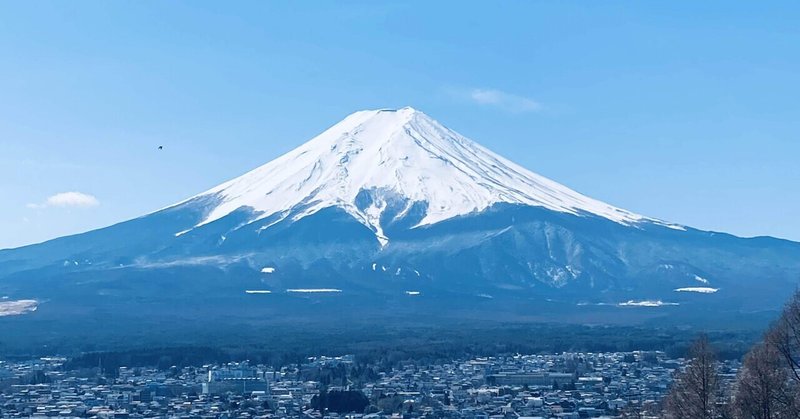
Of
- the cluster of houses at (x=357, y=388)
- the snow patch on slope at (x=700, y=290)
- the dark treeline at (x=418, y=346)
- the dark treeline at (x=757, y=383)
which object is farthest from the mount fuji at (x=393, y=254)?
the dark treeline at (x=757, y=383)

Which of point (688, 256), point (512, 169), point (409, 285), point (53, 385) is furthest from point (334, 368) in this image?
point (512, 169)

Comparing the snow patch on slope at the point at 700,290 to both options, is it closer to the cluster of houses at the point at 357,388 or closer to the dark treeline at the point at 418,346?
the dark treeline at the point at 418,346

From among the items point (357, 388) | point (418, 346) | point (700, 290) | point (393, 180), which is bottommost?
point (357, 388)

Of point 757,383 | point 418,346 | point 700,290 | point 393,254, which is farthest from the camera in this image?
point 393,254

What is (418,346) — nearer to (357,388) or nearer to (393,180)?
(357,388)

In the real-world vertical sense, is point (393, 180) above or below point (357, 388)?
above

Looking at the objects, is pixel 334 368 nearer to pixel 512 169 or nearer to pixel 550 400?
pixel 550 400

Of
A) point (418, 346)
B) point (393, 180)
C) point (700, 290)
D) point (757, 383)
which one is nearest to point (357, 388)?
point (418, 346)
